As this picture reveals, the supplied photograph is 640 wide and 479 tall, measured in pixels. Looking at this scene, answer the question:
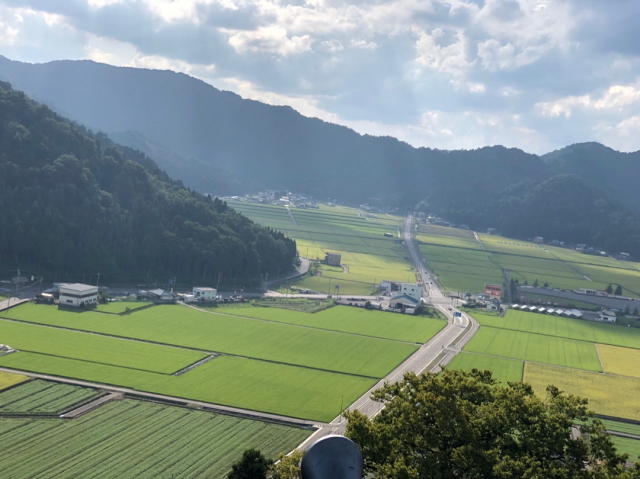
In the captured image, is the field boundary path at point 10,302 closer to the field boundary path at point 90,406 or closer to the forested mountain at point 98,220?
the forested mountain at point 98,220

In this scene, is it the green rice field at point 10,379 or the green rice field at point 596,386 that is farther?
the green rice field at point 596,386

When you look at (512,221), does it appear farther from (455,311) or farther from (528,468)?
(528,468)

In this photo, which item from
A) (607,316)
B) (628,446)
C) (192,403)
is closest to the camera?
(628,446)

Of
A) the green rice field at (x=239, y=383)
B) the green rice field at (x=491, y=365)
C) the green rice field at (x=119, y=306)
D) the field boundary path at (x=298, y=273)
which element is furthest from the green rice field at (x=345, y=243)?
the green rice field at (x=239, y=383)

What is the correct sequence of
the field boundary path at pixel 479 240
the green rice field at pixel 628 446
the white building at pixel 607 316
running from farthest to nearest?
1. the field boundary path at pixel 479 240
2. the white building at pixel 607 316
3. the green rice field at pixel 628 446

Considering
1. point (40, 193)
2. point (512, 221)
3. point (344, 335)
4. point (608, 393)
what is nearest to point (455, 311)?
point (344, 335)

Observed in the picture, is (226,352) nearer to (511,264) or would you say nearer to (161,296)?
(161,296)

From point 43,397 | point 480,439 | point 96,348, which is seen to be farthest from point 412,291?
point 480,439
